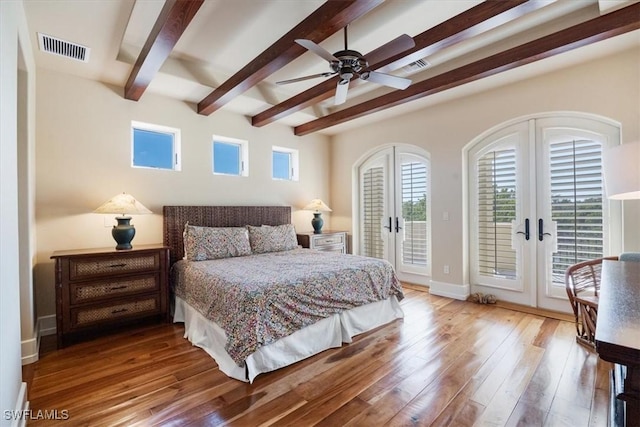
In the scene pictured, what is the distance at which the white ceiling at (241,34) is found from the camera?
2.44m

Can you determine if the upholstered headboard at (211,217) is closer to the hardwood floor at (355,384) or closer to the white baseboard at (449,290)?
the hardwood floor at (355,384)

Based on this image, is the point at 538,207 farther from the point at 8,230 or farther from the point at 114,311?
the point at 114,311

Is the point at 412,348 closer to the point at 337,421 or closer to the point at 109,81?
the point at 337,421

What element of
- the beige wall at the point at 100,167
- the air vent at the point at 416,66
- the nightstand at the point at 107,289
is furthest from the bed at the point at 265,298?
the air vent at the point at 416,66

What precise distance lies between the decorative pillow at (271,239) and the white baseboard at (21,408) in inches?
96.2

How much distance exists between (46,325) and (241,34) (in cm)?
357

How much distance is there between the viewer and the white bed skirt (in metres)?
2.25

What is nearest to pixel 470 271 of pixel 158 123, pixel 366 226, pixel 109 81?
pixel 366 226

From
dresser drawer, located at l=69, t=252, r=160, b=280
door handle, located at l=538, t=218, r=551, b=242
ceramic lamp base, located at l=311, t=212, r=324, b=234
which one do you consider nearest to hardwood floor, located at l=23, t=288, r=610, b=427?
dresser drawer, located at l=69, t=252, r=160, b=280

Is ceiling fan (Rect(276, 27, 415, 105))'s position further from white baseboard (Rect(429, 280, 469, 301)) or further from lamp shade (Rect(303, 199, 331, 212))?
white baseboard (Rect(429, 280, 469, 301))

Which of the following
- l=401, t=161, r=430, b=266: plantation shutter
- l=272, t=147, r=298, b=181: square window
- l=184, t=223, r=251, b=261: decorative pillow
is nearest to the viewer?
l=184, t=223, r=251, b=261: decorative pillow

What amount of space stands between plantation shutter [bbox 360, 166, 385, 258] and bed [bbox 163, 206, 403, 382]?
195cm

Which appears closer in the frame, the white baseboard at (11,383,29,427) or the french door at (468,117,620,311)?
the white baseboard at (11,383,29,427)

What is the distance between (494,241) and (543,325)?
1.18 metres
